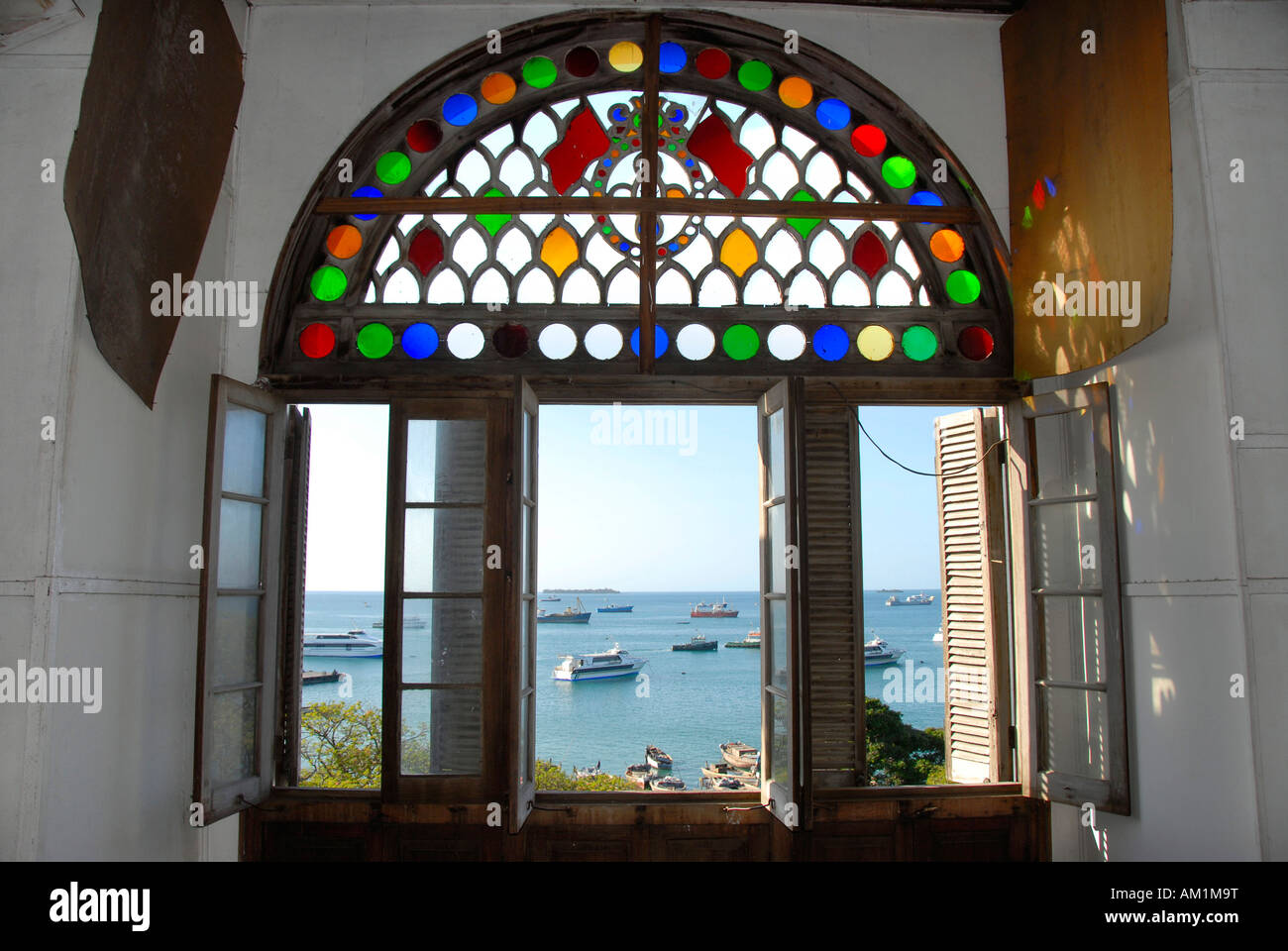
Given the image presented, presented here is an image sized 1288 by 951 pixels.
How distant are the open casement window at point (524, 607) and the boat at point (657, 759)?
24.4 metres

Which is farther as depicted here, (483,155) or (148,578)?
(483,155)

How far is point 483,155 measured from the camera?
14.1 feet

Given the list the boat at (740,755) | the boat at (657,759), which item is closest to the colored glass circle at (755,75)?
the boat at (740,755)

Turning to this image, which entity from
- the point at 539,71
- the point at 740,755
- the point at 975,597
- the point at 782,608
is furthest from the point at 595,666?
the point at 539,71

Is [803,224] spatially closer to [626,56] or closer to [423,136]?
[626,56]

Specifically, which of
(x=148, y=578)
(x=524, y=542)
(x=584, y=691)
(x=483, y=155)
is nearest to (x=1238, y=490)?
(x=524, y=542)

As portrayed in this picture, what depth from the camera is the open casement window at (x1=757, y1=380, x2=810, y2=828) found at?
3.59m

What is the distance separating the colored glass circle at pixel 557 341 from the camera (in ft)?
13.5

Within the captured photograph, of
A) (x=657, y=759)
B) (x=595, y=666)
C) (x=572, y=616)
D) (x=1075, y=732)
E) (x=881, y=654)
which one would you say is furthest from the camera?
(x=572, y=616)

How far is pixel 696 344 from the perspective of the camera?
4121mm

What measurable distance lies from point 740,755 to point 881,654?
14.6 m

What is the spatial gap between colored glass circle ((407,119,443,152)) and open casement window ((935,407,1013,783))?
2.78 meters
